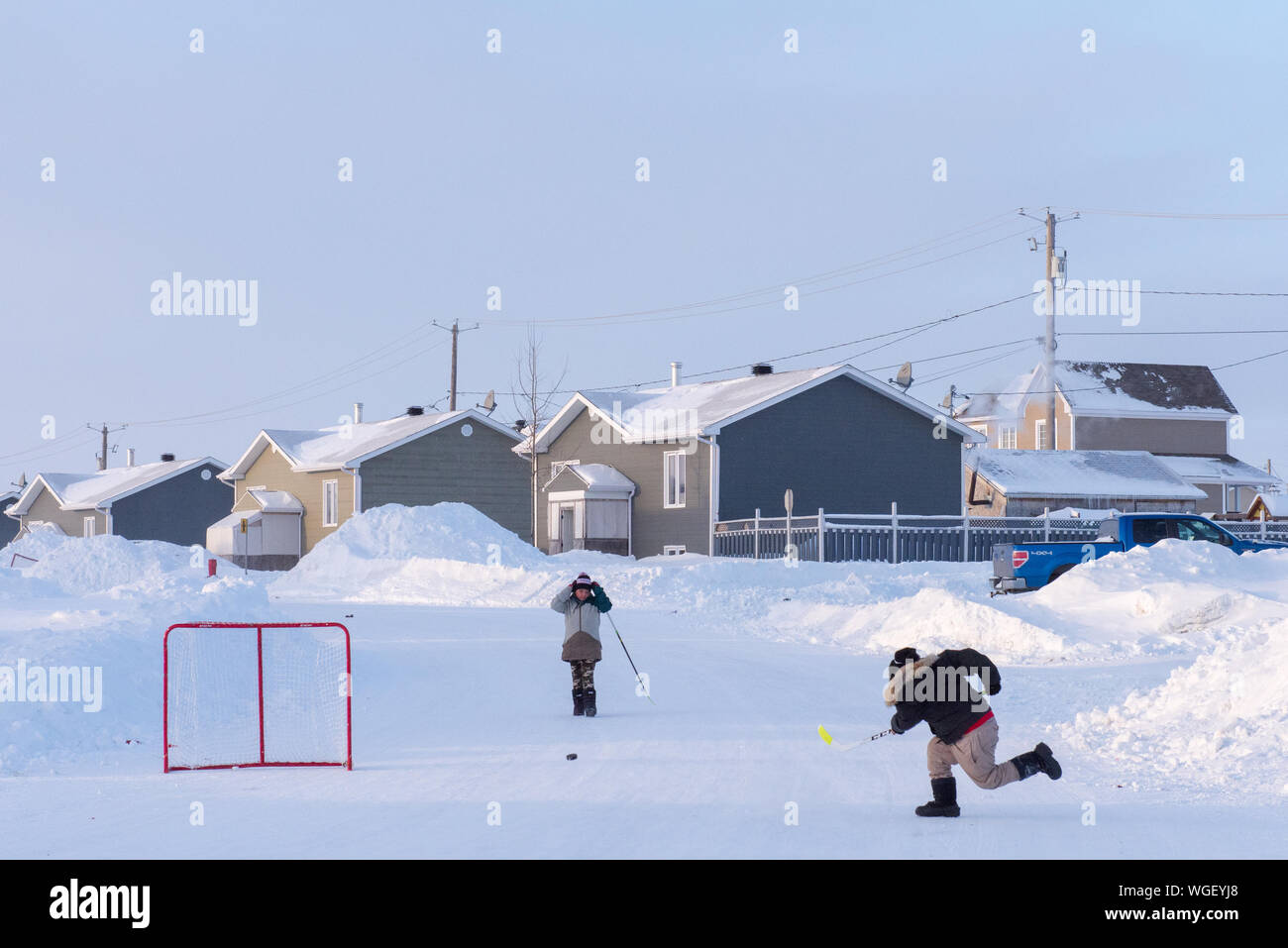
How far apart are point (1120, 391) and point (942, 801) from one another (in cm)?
6579

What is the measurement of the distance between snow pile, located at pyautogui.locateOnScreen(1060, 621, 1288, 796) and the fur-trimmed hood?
2.48 metres

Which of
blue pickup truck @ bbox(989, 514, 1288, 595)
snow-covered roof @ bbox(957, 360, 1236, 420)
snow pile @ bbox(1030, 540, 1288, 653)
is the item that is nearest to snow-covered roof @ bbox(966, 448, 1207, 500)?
snow-covered roof @ bbox(957, 360, 1236, 420)

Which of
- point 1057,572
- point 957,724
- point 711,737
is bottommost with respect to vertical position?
point 711,737

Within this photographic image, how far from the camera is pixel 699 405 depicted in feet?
148

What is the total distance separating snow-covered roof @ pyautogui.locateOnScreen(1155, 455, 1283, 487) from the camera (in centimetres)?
6581

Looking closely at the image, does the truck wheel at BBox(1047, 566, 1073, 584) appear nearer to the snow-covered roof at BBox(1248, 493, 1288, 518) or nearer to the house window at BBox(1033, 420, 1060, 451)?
the snow-covered roof at BBox(1248, 493, 1288, 518)

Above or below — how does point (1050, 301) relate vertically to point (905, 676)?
above

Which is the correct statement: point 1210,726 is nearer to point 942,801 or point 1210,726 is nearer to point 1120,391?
point 942,801

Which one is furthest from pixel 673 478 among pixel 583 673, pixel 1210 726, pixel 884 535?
pixel 1210 726

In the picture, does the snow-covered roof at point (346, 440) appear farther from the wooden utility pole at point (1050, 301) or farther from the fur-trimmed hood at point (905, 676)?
the fur-trimmed hood at point (905, 676)

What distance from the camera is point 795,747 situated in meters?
12.1

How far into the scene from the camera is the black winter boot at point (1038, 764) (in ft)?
30.1
